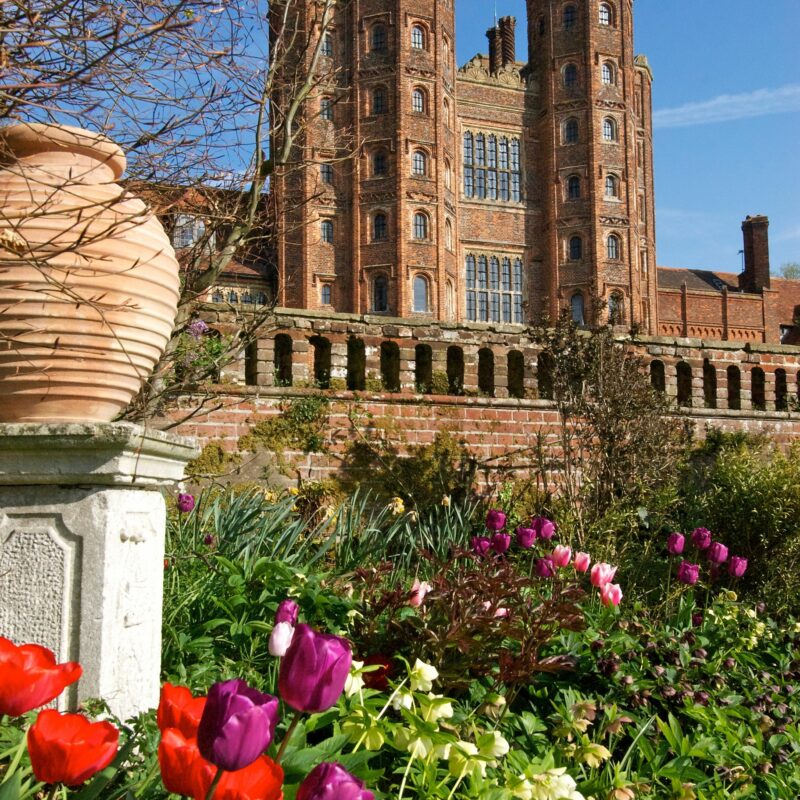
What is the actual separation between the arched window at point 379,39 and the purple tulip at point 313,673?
104ft

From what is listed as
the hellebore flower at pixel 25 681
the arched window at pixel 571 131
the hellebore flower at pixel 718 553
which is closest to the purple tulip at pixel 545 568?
the hellebore flower at pixel 718 553

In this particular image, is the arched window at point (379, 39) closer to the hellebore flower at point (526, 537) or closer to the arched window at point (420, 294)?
the arched window at point (420, 294)

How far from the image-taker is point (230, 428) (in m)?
6.86

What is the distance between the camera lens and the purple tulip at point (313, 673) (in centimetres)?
136

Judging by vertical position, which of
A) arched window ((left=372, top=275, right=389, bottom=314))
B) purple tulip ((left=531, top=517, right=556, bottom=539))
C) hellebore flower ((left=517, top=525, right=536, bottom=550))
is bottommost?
hellebore flower ((left=517, top=525, right=536, bottom=550))

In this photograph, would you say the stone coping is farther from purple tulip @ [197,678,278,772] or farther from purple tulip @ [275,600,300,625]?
purple tulip @ [197,678,278,772]

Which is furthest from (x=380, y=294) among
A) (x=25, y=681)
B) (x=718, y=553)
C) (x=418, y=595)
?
(x=25, y=681)

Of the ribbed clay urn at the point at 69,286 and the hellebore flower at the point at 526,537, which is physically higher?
the ribbed clay urn at the point at 69,286

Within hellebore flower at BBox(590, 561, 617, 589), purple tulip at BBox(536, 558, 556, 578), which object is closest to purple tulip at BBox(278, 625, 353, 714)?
purple tulip at BBox(536, 558, 556, 578)

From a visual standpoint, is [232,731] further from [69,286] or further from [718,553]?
[718,553]

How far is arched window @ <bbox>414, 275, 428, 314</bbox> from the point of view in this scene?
29.4m

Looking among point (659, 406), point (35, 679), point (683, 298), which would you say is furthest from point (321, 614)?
point (683, 298)

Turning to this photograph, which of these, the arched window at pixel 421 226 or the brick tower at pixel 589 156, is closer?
the arched window at pixel 421 226

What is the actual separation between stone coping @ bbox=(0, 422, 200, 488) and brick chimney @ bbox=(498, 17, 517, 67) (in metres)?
36.3
